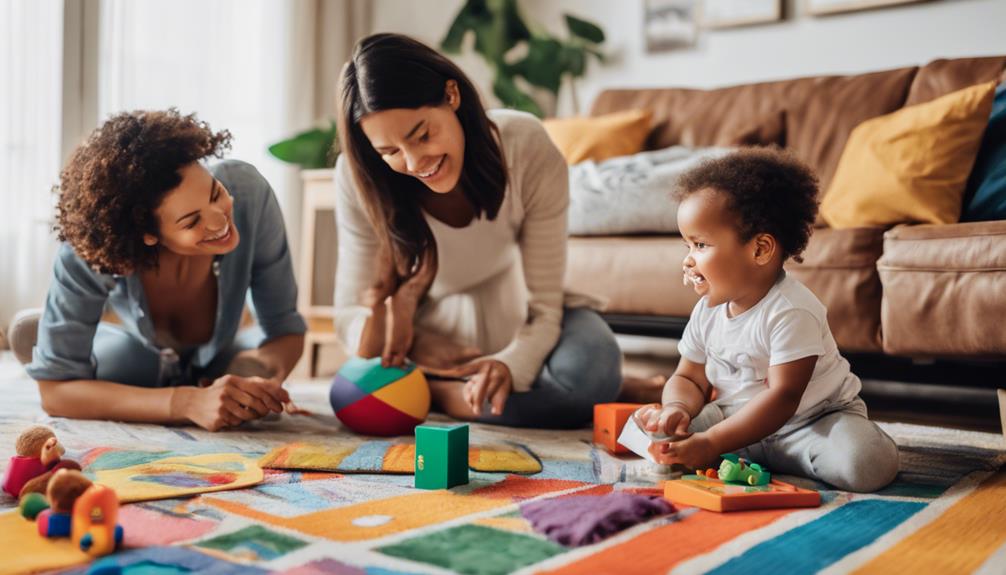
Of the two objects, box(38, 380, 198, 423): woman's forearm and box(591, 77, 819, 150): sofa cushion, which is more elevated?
box(591, 77, 819, 150): sofa cushion

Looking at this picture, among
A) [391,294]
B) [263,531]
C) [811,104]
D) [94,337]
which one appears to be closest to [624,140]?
[811,104]

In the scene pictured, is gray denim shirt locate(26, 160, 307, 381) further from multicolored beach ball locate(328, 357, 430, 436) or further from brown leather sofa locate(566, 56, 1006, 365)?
brown leather sofa locate(566, 56, 1006, 365)

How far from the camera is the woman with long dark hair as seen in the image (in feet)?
5.25

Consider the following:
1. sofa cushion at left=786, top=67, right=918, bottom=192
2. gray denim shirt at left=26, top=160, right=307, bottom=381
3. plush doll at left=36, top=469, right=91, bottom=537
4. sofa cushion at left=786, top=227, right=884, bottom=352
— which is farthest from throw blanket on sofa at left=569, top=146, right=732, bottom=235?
plush doll at left=36, top=469, right=91, bottom=537

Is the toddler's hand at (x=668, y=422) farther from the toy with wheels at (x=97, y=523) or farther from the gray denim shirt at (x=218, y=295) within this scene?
the gray denim shirt at (x=218, y=295)

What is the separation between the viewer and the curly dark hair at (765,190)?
1.26 m

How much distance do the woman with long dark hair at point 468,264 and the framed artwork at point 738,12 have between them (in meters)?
1.53

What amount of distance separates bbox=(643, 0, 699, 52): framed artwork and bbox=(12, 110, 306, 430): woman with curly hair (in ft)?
6.19

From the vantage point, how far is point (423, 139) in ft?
4.98

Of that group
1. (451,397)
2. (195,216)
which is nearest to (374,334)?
(451,397)

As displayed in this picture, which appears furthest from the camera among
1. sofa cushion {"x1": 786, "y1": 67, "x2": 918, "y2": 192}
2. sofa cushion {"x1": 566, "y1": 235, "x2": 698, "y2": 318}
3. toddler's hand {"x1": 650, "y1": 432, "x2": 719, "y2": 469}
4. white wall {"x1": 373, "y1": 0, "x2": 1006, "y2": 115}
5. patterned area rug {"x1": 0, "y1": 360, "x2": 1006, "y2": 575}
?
white wall {"x1": 373, "y1": 0, "x2": 1006, "y2": 115}

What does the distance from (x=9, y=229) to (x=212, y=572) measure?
259cm

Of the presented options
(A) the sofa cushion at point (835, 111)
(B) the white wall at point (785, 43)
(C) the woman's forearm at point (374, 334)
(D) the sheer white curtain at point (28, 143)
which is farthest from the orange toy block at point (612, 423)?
(D) the sheer white curtain at point (28, 143)

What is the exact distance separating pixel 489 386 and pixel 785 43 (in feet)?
6.43
